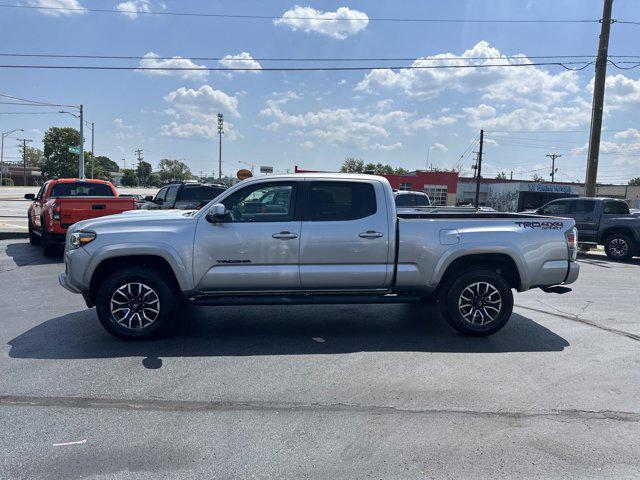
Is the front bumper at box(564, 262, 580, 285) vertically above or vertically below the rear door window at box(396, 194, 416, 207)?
below

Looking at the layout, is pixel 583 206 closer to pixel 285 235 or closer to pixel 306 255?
pixel 306 255

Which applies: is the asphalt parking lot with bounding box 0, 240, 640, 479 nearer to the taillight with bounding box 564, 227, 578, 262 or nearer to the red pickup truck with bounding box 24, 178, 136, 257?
the taillight with bounding box 564, 227, 578, 262

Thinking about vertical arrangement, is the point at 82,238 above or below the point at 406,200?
below

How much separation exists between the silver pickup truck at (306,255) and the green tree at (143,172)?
138589mm

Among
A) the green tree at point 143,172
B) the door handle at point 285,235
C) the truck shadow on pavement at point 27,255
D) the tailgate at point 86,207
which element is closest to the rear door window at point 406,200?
the tailgate at point 86,207

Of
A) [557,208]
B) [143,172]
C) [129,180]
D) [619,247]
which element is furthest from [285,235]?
[143,172]

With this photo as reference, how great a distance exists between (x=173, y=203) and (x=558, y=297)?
10661 mm

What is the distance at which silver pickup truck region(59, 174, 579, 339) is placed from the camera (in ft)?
18.4

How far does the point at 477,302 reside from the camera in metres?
5.93

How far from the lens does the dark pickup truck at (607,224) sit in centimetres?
1419

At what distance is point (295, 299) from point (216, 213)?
133 cm

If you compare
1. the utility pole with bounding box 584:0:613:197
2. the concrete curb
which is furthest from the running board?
the utility pole with bounding box 584:0:613:197

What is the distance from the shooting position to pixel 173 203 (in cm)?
1472

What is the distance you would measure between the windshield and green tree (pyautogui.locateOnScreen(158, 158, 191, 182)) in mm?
131969
